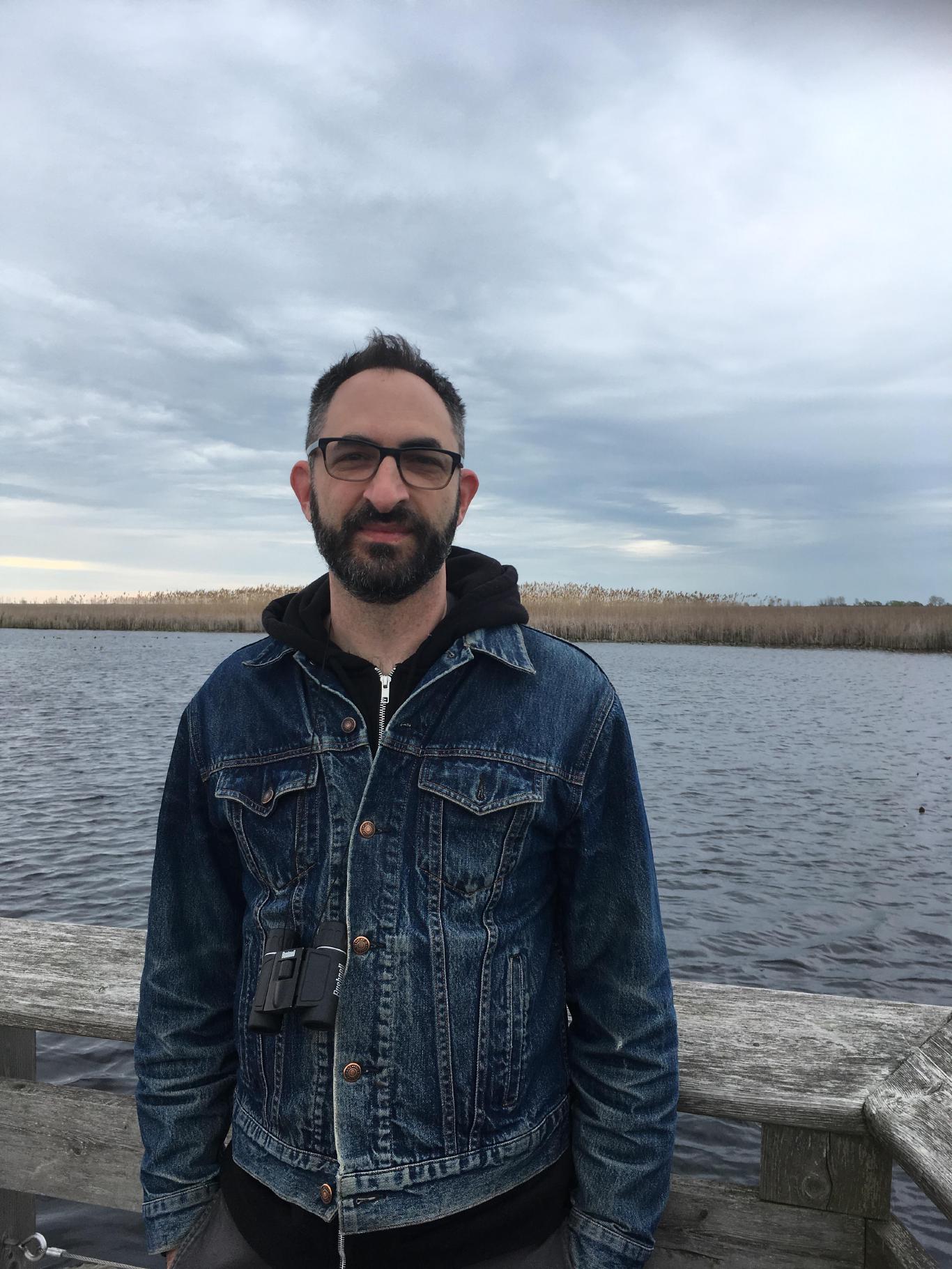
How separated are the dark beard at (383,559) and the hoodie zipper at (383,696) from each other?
0.16 meters

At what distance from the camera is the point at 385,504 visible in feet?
6.28

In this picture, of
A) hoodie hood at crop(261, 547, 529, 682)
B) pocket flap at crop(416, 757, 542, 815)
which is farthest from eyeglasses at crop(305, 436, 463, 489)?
pocket flap at crop(416, 757, 542, 815)

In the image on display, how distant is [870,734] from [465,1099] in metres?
19.3

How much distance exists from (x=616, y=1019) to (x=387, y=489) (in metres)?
1.17

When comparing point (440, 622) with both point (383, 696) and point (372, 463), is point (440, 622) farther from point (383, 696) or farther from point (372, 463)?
point (372, 463)

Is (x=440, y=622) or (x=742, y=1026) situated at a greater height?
(x=440, y=622)

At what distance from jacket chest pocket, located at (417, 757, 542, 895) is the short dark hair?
76 centimetres

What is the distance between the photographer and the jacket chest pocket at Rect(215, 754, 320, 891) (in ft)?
6.08

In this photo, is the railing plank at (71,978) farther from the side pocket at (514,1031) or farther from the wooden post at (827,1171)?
the wooden post at (827,1171)

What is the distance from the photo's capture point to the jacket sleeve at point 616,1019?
175 centimetres

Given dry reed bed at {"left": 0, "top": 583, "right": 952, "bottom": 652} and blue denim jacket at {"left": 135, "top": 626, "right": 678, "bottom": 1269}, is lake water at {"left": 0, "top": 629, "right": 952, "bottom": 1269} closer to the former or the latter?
blue denim jacket at {"left": 135, "top": 626, "right": 678, "bottom": 1269}

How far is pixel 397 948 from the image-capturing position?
1.71 metres

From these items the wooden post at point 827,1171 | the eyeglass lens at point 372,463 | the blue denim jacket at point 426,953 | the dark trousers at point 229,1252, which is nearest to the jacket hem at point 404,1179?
the blue denim jacket at point 426,953

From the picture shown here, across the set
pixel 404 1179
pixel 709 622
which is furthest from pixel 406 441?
pixel 709 622
